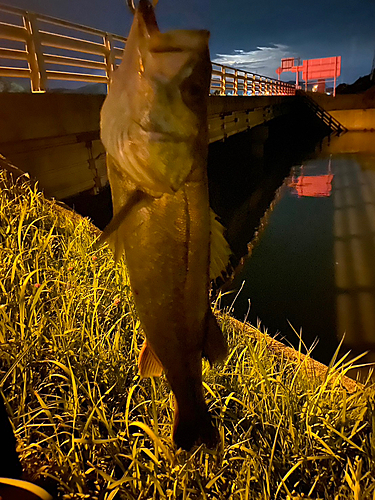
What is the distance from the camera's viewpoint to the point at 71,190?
508 centimetres

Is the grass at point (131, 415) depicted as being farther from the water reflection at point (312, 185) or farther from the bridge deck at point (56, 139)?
the water reflection at point (312, 185)

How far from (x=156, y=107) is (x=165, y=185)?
0.25 metres

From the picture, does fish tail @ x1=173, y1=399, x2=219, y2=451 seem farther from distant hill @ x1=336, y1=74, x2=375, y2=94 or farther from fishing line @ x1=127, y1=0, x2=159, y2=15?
distant hill @ x1=336, y1=74, x2=375, y2=94

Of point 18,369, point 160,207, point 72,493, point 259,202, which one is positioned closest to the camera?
point 160,207

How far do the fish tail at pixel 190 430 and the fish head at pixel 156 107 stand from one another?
0.94 meters

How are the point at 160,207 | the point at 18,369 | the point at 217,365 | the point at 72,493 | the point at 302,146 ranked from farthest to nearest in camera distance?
the point at 302,146 → the point at 217,365 → the point at 18,369 → the point at 72,493 → the point at 160,207

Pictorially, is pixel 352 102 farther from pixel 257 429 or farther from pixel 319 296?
pixel 257 429

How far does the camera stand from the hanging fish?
3.76 feet

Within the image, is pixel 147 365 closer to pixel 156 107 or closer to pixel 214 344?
pixel 214 344

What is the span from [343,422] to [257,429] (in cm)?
48

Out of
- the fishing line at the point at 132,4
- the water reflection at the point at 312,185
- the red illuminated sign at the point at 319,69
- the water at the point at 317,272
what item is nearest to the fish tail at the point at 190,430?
the fishing line at the point at 132,4

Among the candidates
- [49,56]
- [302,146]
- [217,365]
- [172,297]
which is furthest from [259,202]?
[302,146]

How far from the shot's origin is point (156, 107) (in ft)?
3.80

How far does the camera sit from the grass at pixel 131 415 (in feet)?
5.49
